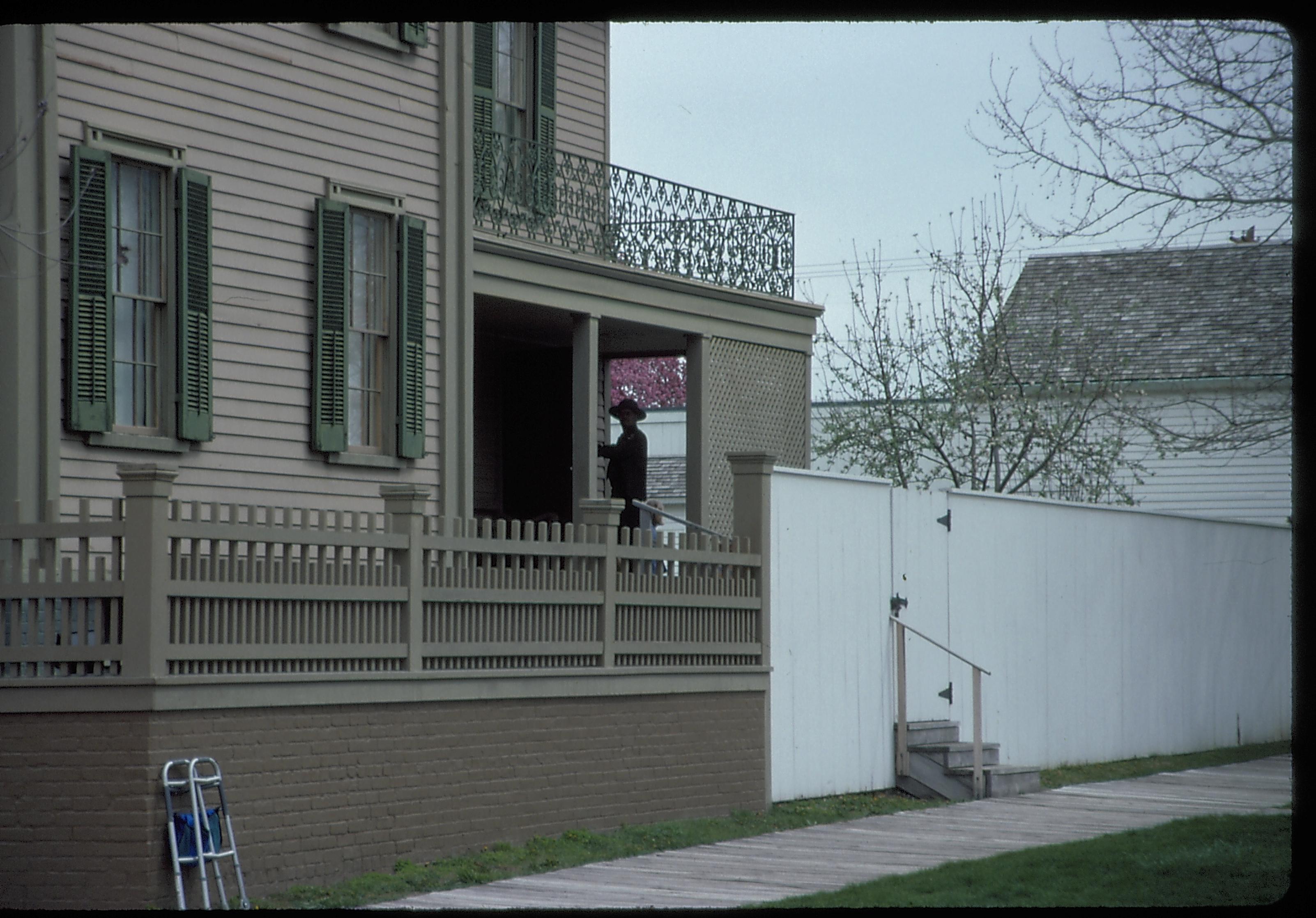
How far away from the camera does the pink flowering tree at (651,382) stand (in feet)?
189

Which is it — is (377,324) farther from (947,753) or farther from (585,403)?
(947,753)

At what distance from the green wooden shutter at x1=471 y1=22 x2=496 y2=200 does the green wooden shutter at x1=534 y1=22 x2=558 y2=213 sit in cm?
59

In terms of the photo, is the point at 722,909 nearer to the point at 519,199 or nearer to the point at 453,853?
the point at 453,853

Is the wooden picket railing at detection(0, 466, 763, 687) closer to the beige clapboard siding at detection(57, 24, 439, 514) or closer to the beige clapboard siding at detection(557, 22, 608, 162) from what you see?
the beige clapboard siding at detection(57, 24, 439, 514)

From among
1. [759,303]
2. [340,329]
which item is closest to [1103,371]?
[759,303]

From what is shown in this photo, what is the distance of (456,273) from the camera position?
15.0 meters

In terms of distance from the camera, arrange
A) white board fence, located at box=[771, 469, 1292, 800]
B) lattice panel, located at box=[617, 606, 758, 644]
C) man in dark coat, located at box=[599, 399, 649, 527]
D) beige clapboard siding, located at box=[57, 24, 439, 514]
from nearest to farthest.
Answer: beige clapboard siding, located at box=[57, 24, 439, 514] → lattice panel, located at box=[617, 606, 758, 644] → white board fence, located at box=[771, 469, 1292, 800] → man in dark coat, located at box=[599, 399, 649, 527]

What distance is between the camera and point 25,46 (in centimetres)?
1139

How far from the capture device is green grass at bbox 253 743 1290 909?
9461 millimetres

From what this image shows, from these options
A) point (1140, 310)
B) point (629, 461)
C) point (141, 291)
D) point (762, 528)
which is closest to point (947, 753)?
point (762, 528)

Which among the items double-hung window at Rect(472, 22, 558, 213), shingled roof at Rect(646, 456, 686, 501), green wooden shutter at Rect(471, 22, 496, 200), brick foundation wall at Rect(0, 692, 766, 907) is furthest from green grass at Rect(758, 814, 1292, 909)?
shingled roof at Rect(646, 456, 686, 501)

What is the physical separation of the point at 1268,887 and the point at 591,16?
609cm

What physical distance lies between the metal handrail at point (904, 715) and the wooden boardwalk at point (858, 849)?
285 millimetres

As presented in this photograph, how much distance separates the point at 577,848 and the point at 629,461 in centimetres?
529
